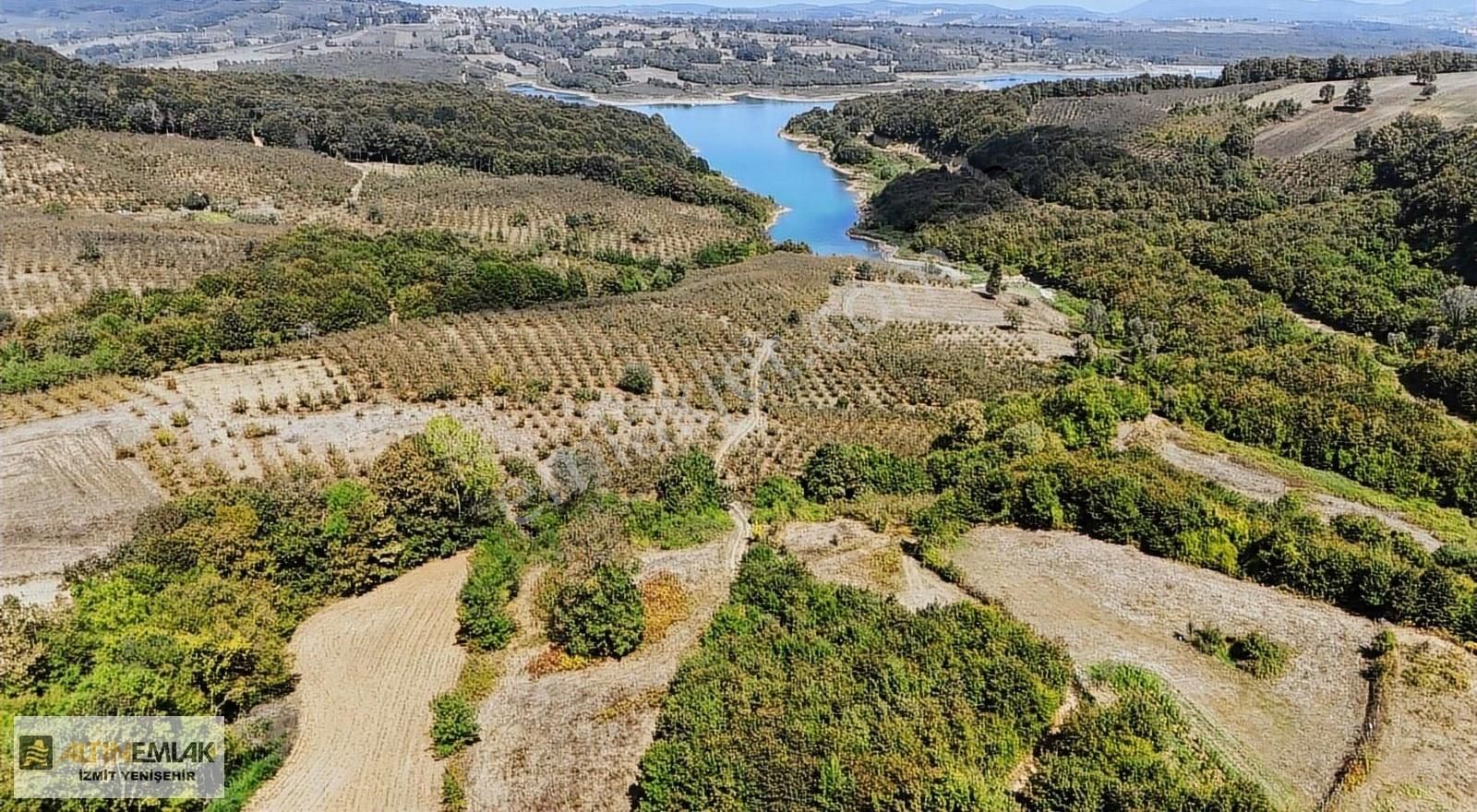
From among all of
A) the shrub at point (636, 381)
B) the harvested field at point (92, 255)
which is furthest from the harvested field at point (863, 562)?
the harvested field at point (92, 255)

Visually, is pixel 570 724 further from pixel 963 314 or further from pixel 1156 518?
pixel 963 314

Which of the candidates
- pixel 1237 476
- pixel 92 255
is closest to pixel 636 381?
pixel 1237 476

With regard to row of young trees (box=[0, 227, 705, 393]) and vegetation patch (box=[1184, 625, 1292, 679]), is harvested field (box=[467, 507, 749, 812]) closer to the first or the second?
vegetation patch (box=[1184, 625, 1292, 679])

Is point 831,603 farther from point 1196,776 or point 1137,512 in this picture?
point 1137,512

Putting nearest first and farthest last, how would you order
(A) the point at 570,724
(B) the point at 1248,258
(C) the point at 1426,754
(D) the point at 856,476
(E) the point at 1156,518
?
(C) the point at 1426,754 → (A) the point at 570,724 → (E) the point at 1156,518 → (D) the point at 856,476 → (B) the point at 1248,258

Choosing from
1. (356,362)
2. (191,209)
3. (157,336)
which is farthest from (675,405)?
(191,209)

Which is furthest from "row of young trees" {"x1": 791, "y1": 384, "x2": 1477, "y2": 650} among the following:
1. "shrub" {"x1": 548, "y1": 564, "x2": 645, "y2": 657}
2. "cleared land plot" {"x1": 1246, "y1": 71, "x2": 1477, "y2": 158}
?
"cleared land plot" {"x1": 1246, "y1": 71, "x2": 1477, "y2": 158}
